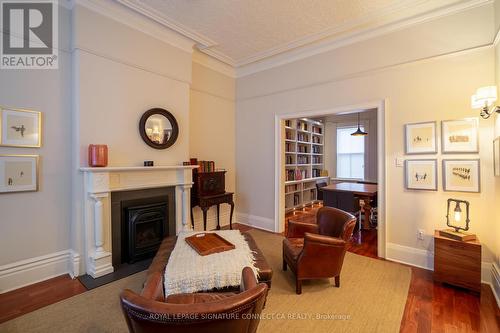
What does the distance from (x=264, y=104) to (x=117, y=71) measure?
102 inches

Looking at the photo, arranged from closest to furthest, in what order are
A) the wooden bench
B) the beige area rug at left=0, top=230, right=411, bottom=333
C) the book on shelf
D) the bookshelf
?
the wooden bench < the beige area rug at left=0, top=230, right=411, bottom=333 < the book on shelf < the bookshelf

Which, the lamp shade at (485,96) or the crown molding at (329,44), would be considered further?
the crown molding at (329,44)

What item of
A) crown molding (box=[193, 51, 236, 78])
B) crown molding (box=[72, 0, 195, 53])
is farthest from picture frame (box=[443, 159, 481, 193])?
crown molding (box=[72, 0, 195, 53])

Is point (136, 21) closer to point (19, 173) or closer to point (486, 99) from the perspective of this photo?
point (19, 173)

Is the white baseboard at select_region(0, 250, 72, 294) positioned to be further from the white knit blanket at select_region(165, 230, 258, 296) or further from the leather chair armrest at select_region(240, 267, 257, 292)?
the leather chair armrest at select_region(240, 267, 257, 292)

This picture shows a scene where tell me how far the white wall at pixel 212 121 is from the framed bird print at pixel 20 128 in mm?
2151

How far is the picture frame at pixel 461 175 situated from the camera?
8.82 feet

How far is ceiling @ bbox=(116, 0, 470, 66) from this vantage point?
9.62 ft

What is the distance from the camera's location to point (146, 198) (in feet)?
11.0

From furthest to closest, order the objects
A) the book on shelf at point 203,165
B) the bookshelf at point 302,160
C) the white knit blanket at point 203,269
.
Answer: the bookshelf at point 302,160 → the book on shelf at point 203,165 → the white knit blanket at point 203,269

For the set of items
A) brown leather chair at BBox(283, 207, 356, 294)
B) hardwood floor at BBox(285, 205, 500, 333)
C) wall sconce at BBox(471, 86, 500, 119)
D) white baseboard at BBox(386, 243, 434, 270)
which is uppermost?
wall sconce at BBox(471, 86, 500, 119)

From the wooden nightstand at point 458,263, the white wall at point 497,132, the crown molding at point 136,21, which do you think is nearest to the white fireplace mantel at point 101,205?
the crown molding at point 136,21

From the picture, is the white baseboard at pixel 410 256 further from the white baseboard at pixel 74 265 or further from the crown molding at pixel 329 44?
the white baseboard at pixel 74 265

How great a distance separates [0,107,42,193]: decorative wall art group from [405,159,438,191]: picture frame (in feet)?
15.0
